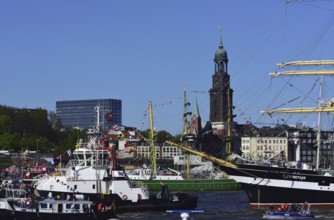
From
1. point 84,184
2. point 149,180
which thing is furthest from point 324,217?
point 149,180

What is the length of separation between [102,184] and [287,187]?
2248 cm

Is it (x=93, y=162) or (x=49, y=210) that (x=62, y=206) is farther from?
(x=93, y=162)


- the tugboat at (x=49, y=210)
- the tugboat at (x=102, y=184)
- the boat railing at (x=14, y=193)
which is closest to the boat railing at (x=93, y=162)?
the tugboat at (x=102, y=184)

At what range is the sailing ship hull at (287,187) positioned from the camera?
3730 inches

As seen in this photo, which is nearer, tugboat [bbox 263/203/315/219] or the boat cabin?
the boat cabin

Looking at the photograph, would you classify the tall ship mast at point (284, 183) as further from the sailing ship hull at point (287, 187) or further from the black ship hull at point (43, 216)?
the black ship hull at point (43, 216)

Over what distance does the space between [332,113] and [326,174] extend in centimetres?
1748

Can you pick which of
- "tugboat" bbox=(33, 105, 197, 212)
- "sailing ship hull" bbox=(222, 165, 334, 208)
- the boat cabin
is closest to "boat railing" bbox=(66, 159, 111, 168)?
"tugboat" bbox=(33, 105, 197, 212)

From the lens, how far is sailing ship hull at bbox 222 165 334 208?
94.8 meters

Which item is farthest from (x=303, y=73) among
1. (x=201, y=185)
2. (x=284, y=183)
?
(x=201, y=185)

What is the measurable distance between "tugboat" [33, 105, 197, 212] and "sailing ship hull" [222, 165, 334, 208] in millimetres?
12954

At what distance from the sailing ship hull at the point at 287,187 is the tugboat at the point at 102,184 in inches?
510

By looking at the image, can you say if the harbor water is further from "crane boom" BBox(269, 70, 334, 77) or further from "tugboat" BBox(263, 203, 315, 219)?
"crane boom" BBox(269, 70, 334, 77)

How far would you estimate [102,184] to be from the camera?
84.4 m
